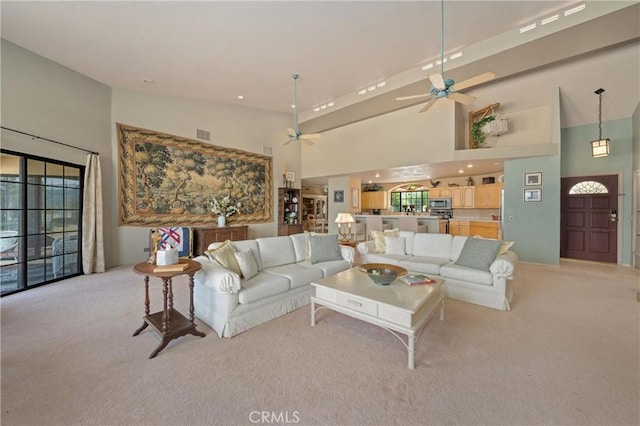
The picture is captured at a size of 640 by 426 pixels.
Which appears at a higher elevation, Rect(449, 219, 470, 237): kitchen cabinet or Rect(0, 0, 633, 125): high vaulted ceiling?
Rect(0, 0, 633, 125): high vaulted ceiling

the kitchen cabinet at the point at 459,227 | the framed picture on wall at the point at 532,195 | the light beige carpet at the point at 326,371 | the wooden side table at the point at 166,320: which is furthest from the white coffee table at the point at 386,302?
the kitchen cabinet at the point at 459,227

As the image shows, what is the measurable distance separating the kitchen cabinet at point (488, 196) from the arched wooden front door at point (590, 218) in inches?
55.5

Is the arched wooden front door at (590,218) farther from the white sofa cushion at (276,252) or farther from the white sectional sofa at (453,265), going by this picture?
the white sofa cushion at (276,252)

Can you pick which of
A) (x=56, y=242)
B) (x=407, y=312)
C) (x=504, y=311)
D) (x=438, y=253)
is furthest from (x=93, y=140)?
(x=504, y=311)

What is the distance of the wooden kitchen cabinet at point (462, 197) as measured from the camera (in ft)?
26.4

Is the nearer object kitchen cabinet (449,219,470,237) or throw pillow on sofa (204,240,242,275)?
throw pillow on sofa (204,240,242,275)

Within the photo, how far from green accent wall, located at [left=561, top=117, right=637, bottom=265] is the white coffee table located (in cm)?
593

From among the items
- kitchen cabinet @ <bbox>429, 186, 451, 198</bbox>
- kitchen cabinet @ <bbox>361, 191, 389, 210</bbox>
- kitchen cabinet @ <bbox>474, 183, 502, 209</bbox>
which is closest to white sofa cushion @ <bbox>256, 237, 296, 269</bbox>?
kitchen cabinet @ <bbox>474, 183, 502, 209</bbox>

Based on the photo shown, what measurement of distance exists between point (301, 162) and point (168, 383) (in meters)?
7.47

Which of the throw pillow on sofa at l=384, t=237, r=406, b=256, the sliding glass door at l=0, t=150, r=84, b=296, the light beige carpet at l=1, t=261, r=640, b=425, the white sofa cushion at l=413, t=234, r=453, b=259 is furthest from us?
the throw pillow on sofa at l=384, t=237, r=406, b=256

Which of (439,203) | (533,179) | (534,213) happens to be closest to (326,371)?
(534,213)

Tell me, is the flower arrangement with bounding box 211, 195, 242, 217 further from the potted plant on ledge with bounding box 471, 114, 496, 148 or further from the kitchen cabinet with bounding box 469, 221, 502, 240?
the kitchen cabinet with bounding box 469, 221, 502, 240

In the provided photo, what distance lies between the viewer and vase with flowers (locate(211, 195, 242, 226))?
644 centimetres

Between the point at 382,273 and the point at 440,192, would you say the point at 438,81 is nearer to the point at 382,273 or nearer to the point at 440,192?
the point at 382,273
